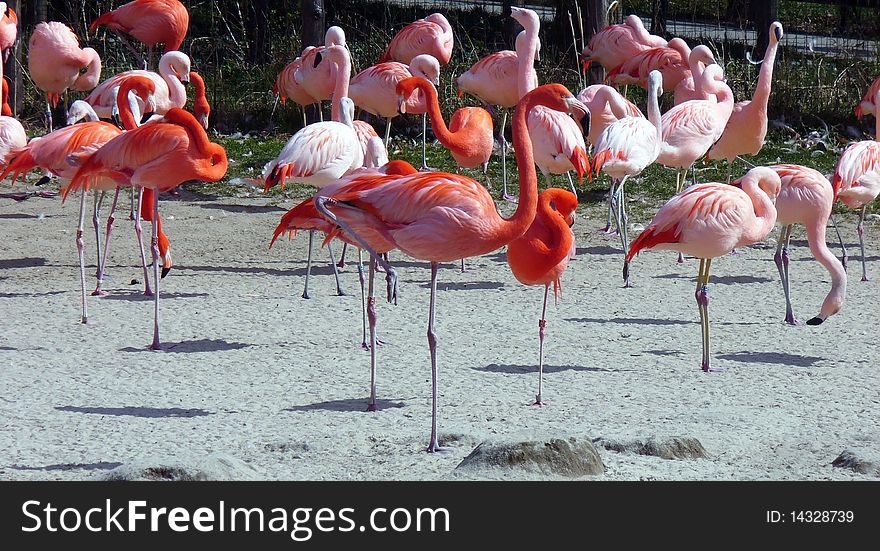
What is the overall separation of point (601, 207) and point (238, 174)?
2984 mm

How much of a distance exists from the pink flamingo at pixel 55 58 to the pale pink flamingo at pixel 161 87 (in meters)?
1.10

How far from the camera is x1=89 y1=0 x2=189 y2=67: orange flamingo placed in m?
10.7

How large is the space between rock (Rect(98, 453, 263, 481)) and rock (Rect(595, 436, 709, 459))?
121 cm

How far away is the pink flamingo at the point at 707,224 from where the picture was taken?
17.3 ft

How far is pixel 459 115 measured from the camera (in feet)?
26.5

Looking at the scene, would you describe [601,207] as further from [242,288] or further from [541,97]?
[541,97]

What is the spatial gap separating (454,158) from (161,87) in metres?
2.55

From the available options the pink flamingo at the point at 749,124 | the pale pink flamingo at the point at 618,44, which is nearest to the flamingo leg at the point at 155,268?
the pink flamingo at the point at 749,124

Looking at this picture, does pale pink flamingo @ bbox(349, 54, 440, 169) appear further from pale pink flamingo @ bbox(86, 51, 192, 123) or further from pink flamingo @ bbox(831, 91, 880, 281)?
pink flamingo @ bbox(831, 91, 880, 281)

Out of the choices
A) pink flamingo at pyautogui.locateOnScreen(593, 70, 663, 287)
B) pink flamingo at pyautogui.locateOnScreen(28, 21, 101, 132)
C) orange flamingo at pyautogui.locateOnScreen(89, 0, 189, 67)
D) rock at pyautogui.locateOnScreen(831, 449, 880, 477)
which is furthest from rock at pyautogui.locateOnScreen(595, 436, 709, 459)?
orange flamingo at pyautogui.locateOnScreen(89, 0, 189, 67)

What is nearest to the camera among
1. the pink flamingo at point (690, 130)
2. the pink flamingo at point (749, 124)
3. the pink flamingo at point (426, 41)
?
the pink flamingo at point (690, 130)

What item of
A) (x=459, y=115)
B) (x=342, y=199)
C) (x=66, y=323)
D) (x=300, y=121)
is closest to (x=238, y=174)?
(x=300, y=121)

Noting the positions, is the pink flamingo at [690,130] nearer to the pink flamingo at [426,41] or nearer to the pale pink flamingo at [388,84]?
the pale pink flamingo at [388,84]

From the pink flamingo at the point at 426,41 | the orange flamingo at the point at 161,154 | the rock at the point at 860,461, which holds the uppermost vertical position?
the pink flamingo at the point at 426,41
